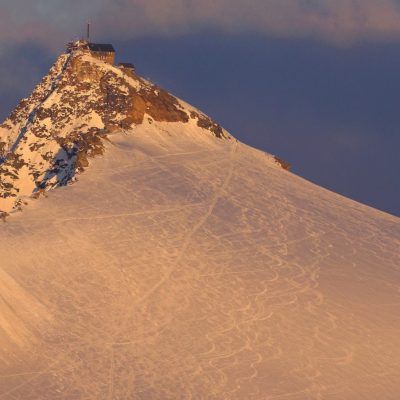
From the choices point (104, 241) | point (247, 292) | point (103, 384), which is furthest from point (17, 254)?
point (103, 384)

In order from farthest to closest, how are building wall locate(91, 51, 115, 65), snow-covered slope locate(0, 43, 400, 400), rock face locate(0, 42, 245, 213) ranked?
building wall locate(91, 51, 115, 65), rock face locate(0, 42, 245, 213), snow-covered slope locate(0, 43, 400, 400)

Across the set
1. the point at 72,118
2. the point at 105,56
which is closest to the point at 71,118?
the point at 72,118

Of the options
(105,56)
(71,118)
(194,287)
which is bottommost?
(194,287)

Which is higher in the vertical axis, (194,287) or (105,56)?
(105,56)

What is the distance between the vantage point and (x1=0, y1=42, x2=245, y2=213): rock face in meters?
90.1

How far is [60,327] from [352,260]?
1919 cm

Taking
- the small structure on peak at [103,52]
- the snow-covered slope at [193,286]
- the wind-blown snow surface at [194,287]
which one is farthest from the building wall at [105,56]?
the wind-blown snow surface at [194,287]

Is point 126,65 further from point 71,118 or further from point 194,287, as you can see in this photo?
point 194,287

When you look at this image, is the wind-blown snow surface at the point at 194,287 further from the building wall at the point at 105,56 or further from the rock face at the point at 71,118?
the building wall at the point at 105,56

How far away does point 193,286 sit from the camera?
7075cm

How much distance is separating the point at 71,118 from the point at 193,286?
27.7m

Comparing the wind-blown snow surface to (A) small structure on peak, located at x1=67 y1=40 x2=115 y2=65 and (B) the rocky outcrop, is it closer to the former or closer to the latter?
(B) the rocky outcrop

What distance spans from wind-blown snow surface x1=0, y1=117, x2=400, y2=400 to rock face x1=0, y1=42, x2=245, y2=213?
1.93m

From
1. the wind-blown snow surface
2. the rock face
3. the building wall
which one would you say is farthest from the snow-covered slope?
the building wall
